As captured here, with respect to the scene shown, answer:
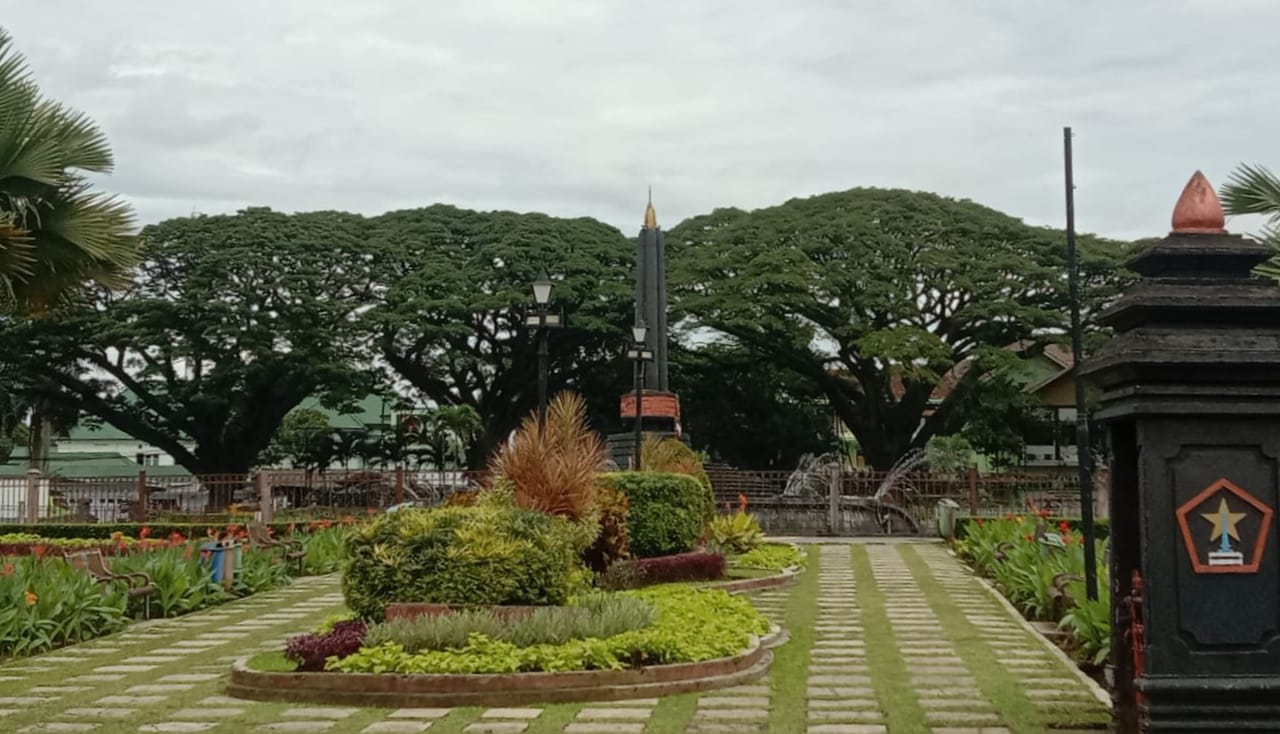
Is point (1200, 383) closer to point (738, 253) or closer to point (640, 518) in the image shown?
point (640, 518)

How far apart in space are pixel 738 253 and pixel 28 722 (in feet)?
97.8

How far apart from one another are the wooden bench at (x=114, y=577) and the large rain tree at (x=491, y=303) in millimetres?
23472

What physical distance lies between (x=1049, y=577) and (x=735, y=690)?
194 inches

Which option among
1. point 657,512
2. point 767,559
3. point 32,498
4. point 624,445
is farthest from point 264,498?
point 657,512

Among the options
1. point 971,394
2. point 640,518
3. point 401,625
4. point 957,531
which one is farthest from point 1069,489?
point 401,625

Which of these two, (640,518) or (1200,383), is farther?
(640,518)

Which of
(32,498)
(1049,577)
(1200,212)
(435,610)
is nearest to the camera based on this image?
(1200,212)

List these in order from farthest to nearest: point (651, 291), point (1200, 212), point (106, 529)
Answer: point (651, 291), point (106, 529), point (1200, 212)

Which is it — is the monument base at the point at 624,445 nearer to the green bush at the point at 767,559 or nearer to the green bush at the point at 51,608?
the green bush at the point at 767,559

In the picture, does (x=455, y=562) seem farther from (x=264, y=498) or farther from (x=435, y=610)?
(x=264, y=498)

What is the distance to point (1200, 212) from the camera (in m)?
5.99

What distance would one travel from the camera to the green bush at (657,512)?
14703 mm

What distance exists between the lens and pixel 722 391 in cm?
4044

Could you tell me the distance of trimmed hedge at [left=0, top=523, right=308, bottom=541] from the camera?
22.8 meters
